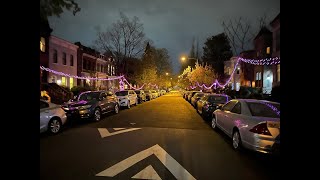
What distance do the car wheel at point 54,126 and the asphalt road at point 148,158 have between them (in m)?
0.41

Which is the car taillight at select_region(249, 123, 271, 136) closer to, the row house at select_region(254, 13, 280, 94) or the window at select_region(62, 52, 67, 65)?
the row house at select_region(254, 13, 280, 94)

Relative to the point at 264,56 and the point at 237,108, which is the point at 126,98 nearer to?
the point at 237,108

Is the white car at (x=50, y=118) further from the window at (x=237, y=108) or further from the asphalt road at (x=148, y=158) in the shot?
the window at (x=237, y=108)

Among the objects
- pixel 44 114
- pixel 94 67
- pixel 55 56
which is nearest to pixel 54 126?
pixel 44 114

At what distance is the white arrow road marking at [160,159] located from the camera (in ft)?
19.9

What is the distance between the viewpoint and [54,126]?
11.4 metres

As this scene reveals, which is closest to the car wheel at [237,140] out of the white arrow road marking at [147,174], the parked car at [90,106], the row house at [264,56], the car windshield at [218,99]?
the white arrow road marking at [147,174]

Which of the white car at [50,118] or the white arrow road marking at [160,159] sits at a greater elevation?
the white car at [50,118]

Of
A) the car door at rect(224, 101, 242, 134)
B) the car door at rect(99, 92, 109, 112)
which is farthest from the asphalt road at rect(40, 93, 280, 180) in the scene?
the car door at rect(99, 92, 109, 112)

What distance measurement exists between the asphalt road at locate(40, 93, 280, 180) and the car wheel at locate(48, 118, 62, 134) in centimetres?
41

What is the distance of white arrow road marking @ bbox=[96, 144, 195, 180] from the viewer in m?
6.08
